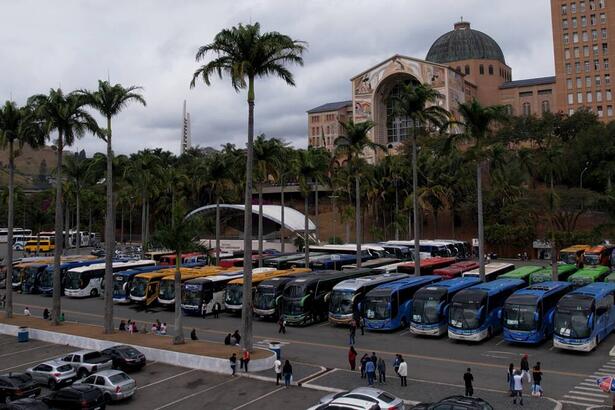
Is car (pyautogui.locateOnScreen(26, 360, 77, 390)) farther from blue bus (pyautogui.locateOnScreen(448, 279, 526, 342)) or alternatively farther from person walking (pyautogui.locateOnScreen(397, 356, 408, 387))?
blue bus (pyautogui.locateOnScreen(448, 279, 526, 342))

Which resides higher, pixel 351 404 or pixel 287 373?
pixel 351 404

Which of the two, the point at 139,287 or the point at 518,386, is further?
the point at 139,287

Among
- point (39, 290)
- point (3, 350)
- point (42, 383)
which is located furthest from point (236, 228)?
point (42, 383)

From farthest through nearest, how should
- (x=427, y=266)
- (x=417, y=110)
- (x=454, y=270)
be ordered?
(x=427, y=266)
(x=454, y=270)
(x=417, y=110)

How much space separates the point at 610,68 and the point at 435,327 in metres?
104

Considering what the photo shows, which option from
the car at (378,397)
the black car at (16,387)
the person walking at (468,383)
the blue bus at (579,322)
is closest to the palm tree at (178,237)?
the black car at (16,387)

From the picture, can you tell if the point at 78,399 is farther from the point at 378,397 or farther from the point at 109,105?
the point at 109,105

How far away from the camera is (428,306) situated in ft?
103

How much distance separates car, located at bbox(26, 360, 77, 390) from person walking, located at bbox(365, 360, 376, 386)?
12823 mm

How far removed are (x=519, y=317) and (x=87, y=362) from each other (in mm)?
21208

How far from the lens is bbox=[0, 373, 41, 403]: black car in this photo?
2169 cm

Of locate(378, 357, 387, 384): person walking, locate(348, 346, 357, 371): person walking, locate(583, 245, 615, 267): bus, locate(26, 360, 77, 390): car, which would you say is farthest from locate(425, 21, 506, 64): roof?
locate(26, 360, 77, 390): car

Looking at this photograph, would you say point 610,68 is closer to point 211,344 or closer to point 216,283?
point 216,283

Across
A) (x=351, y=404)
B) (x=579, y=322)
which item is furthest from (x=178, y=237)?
(x=579, y=322)
